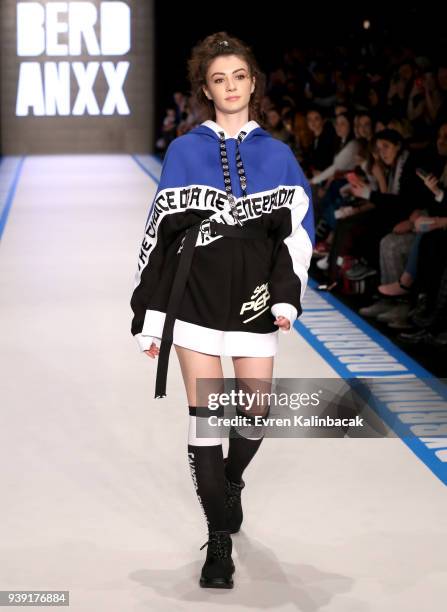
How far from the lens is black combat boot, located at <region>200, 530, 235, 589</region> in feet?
8.50

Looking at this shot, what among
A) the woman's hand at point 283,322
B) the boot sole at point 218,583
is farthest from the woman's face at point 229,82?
the boot sole at point 218,583

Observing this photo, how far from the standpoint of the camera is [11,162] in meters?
16.7

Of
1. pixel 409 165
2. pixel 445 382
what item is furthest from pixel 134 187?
pixel 445 382

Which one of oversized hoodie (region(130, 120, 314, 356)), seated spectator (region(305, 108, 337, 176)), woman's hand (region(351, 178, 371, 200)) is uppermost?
oversized hoodie (region(130, 120, 314, 356))

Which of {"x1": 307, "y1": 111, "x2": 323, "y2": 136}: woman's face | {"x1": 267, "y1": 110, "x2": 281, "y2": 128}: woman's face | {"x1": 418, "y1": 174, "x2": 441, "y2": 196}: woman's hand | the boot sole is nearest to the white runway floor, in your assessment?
the boot sole

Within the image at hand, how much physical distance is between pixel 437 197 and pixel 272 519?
2793 mm

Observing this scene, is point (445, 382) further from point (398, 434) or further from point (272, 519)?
point (272, 519)

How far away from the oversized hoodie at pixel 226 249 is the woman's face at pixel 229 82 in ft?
0.19

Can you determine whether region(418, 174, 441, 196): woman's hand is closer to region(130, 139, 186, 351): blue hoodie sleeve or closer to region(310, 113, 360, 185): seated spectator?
region(310, 113, 360, 185): seated spectator

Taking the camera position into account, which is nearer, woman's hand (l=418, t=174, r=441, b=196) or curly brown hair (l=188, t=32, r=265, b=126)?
curly brown hair (l=188, t=32, r=265, b=126)

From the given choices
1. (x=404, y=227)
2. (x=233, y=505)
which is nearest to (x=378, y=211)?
(x=404, y=227)

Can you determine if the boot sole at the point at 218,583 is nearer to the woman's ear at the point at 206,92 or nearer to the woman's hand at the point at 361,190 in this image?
the woman's ear at the point at 206,92

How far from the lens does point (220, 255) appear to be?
Result: 2568mm

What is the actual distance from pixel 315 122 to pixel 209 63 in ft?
20.2
